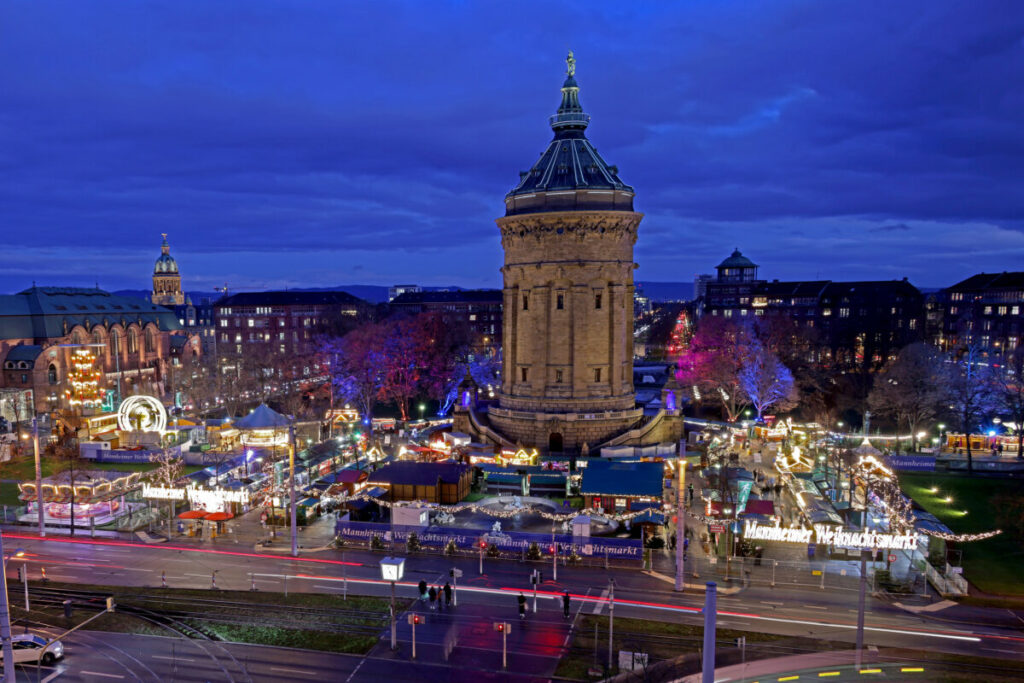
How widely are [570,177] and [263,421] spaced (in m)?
37.3

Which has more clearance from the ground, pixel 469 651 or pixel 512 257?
pixel 512 257

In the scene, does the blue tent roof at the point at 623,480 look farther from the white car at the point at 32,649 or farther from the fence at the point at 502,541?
the white car at the point at 32,649

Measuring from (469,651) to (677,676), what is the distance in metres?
8.43

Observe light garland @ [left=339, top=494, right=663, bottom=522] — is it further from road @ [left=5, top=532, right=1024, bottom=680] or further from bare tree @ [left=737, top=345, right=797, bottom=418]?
bare tree @ [left=737, top=345, right=797, bottom=418]

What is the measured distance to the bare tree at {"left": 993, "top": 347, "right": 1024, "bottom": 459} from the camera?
60.3 meters

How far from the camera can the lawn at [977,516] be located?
35.1m

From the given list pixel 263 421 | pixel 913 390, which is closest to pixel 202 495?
pixel 263 421

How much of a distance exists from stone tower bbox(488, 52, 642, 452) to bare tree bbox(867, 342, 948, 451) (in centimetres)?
2840

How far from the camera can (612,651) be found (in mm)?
27094

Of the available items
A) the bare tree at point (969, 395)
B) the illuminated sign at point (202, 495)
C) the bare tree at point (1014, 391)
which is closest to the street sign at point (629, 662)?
the illuminated sign at point (202, 495)

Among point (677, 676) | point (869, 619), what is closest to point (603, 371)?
point (869, 619)

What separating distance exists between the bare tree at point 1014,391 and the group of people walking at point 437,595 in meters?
55.8

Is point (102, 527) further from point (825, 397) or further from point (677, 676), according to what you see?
point (825, 397)

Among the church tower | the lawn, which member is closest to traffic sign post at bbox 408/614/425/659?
the lawn
